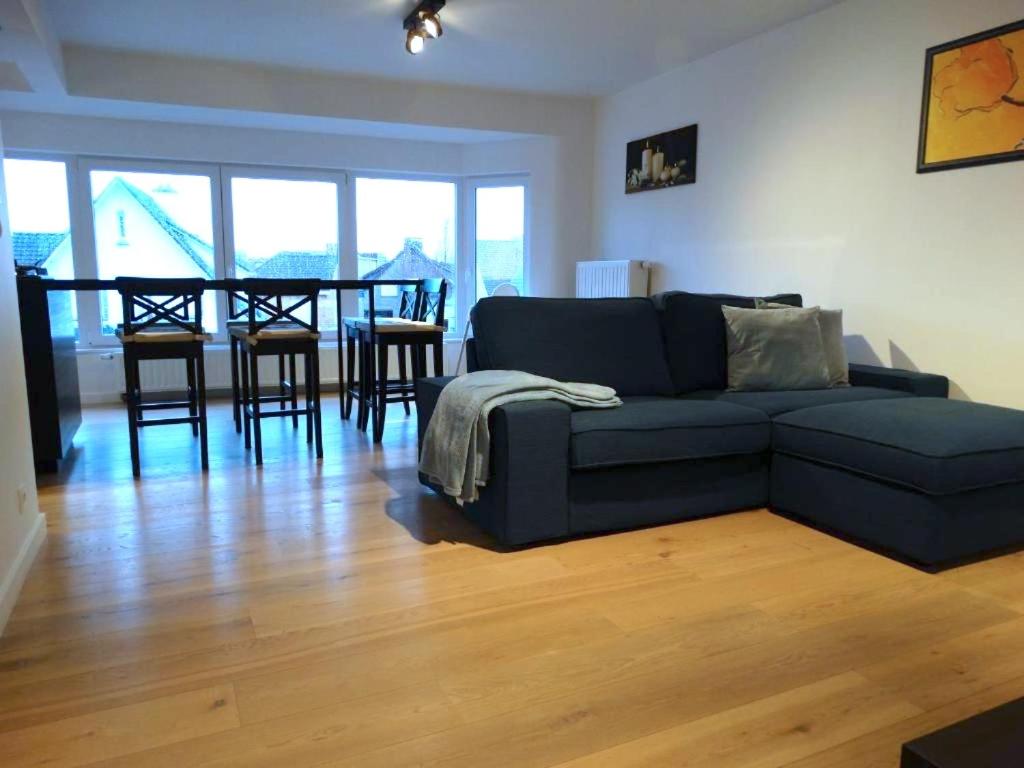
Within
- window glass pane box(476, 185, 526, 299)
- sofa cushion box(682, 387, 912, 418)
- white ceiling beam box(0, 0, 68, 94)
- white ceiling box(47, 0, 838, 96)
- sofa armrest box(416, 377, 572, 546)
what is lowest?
sofa armrest box(416, 377, 572, 546)

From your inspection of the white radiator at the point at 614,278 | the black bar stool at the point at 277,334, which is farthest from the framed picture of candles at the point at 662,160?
the black bar stool at the point at 277,334

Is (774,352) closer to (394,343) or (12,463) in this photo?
(394,343)

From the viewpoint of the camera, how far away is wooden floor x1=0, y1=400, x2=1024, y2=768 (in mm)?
1459

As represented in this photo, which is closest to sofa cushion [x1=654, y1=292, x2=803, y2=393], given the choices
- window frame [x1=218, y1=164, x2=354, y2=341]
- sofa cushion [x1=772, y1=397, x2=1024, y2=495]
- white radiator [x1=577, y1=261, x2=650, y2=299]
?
sofa cushion [x1=772, y1=397, x2=1024, y2=495]

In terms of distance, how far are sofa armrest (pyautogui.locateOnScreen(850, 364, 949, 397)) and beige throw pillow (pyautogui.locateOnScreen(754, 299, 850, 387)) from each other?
0.22 ft

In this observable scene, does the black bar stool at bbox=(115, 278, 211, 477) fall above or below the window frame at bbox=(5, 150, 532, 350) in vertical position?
below

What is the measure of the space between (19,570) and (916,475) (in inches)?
113

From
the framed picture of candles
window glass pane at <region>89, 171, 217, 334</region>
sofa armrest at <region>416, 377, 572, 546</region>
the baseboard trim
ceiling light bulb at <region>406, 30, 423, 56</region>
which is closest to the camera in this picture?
the baseboard trim

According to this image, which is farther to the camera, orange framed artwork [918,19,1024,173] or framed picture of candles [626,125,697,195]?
framed picture of candles [626,125,697,195]

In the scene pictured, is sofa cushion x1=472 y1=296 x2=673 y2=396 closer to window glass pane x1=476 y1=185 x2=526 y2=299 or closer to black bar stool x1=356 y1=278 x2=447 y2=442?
black bar stool x1=356 y1=278 x2=447 y2=442

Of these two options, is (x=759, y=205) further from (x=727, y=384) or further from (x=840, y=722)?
(x=840, y=722)

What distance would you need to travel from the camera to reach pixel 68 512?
2.86m

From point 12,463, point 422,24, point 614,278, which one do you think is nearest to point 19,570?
point 12,463

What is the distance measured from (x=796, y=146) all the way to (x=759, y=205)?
1.32 ft
